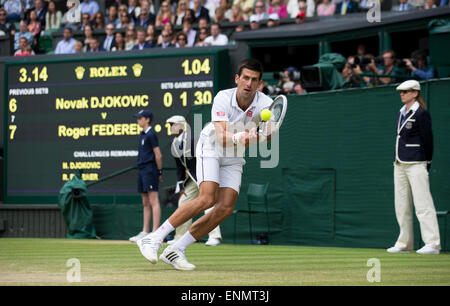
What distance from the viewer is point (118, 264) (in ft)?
29.7

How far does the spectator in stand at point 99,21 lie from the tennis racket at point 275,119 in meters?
13.7

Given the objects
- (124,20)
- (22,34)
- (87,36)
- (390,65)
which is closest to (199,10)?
(124,20)

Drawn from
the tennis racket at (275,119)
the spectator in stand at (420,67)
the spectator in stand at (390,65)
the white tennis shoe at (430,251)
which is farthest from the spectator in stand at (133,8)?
the tennis racket at (275,119)

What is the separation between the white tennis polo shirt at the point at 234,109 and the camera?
26.8 ft

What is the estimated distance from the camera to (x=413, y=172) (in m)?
11.3

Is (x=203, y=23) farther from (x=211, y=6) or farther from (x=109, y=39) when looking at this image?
(x=109, y=39)

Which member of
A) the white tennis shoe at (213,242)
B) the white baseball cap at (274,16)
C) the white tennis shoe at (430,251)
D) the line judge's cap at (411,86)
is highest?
the white baseball cap at (274,16)

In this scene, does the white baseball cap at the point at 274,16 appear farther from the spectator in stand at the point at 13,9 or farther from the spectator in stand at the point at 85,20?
the spectator in stand at the point at 13,9

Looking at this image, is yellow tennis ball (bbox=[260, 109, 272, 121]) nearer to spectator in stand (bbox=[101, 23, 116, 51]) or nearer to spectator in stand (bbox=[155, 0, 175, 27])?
spectator in stand (bbox=[101, 23, 116, 51])

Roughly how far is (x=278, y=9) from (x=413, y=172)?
29.9ft

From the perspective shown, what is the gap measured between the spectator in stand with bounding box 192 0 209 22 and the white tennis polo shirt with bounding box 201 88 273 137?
458 inches
